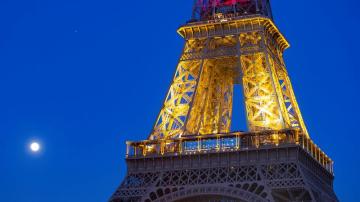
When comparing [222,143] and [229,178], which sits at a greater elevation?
[222,143]

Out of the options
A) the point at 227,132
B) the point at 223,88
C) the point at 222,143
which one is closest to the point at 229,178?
the point at 222,143

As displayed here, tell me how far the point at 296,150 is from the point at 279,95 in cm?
567

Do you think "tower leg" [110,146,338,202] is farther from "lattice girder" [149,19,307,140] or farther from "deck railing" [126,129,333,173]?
"lattice girder" [149,19,307,140]

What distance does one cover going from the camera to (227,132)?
148 feet

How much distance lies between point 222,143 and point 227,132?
2.15 m

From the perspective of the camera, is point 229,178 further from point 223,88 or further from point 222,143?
point 223,88

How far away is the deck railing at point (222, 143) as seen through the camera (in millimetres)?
41625

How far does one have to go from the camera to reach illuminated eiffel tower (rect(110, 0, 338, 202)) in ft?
134

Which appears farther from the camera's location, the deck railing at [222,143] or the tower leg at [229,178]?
A: the deck railing at [222,143]

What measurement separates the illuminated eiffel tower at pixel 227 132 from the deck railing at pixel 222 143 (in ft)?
0.22

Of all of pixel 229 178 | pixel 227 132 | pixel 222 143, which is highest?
pixel 227 132

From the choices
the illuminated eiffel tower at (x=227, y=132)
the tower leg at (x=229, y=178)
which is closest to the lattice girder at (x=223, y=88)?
the illuminated eiffel tower at (x=227, y=132)

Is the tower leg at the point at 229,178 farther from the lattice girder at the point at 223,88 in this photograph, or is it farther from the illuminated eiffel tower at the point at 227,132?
the lattice girder at the point at 223,88

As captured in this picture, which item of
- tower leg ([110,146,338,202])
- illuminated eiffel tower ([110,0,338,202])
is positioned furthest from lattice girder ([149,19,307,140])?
tower leg ([110,146,338,202])
